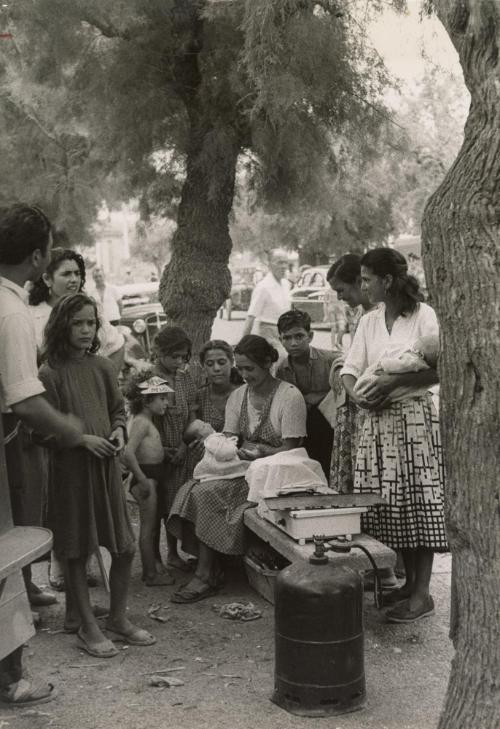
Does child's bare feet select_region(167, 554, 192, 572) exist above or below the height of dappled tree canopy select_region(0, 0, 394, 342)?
below

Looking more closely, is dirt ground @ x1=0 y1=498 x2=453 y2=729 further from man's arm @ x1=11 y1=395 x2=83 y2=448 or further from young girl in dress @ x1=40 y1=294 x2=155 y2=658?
man's arm @ x1=11 y1=395 x2=83 y2=448

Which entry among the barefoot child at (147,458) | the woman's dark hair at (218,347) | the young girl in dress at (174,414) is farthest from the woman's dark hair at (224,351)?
the barefoot child at (147,458)

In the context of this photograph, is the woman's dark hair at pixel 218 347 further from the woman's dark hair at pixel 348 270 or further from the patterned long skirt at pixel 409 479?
the patterned long skirt at pixel 409 479

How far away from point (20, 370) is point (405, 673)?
7.39 ft

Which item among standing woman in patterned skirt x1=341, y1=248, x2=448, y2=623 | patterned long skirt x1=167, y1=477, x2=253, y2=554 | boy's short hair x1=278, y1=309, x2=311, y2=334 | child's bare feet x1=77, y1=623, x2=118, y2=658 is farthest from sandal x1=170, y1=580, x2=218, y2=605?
boy's short hair x1=278, y1=309, x2=311, y2=334

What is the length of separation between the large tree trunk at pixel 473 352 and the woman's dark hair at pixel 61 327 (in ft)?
6.76

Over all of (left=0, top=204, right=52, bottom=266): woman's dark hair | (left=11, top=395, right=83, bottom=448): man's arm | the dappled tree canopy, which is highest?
the dappled tree canopy

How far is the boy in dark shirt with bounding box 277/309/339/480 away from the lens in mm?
6312

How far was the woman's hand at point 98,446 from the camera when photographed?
183 inches

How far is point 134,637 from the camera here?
196 inches

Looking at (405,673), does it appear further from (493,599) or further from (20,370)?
(20,370)

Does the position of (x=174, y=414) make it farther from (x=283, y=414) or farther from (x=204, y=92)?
(x=204, y=92)

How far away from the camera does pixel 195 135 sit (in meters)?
8.28

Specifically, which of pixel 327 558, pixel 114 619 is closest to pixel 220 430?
pixel 114 619
